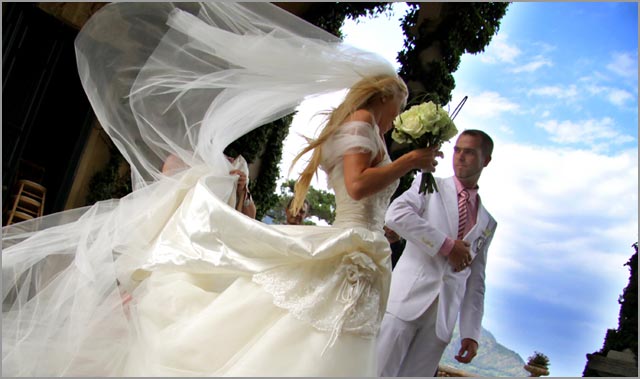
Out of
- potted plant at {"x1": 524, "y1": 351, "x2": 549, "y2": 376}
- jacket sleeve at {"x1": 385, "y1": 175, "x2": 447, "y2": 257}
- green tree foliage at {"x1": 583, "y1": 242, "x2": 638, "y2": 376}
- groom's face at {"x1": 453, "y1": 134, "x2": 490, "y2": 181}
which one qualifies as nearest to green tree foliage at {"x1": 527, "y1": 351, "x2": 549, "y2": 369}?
potted plant at {"x1": 524, "y1": 351, "x2": 549, "y2": 376}

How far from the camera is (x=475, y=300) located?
310cm

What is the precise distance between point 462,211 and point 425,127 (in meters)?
0.76

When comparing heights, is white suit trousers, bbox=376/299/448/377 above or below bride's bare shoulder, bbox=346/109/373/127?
below

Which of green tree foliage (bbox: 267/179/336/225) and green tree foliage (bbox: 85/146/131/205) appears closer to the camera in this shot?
green tree foliage (bbox: 85/146/131/205)

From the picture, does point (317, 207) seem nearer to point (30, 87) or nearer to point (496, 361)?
point (496, 361)

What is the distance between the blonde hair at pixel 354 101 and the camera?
8.32 feet

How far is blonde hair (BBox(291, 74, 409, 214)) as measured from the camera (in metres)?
Answer: 2.54

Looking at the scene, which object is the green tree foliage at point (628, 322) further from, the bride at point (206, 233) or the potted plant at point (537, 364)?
the bride at point (206, 233)

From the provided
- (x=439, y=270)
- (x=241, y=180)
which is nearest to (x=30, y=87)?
(x=241, y=180)

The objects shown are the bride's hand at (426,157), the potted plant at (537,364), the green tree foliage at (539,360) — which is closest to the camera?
the bride's hand at (426,157)

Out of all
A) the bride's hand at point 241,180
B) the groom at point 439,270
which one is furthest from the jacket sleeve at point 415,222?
the bride's hand at point 241,180

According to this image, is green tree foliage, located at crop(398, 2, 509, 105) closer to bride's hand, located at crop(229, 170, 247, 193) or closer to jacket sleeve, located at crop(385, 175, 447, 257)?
jacket sleeve, located at crop(385, 175, 447, 257)

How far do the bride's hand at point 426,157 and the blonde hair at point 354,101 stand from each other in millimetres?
300

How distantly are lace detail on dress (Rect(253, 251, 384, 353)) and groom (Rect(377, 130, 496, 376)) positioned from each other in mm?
751
